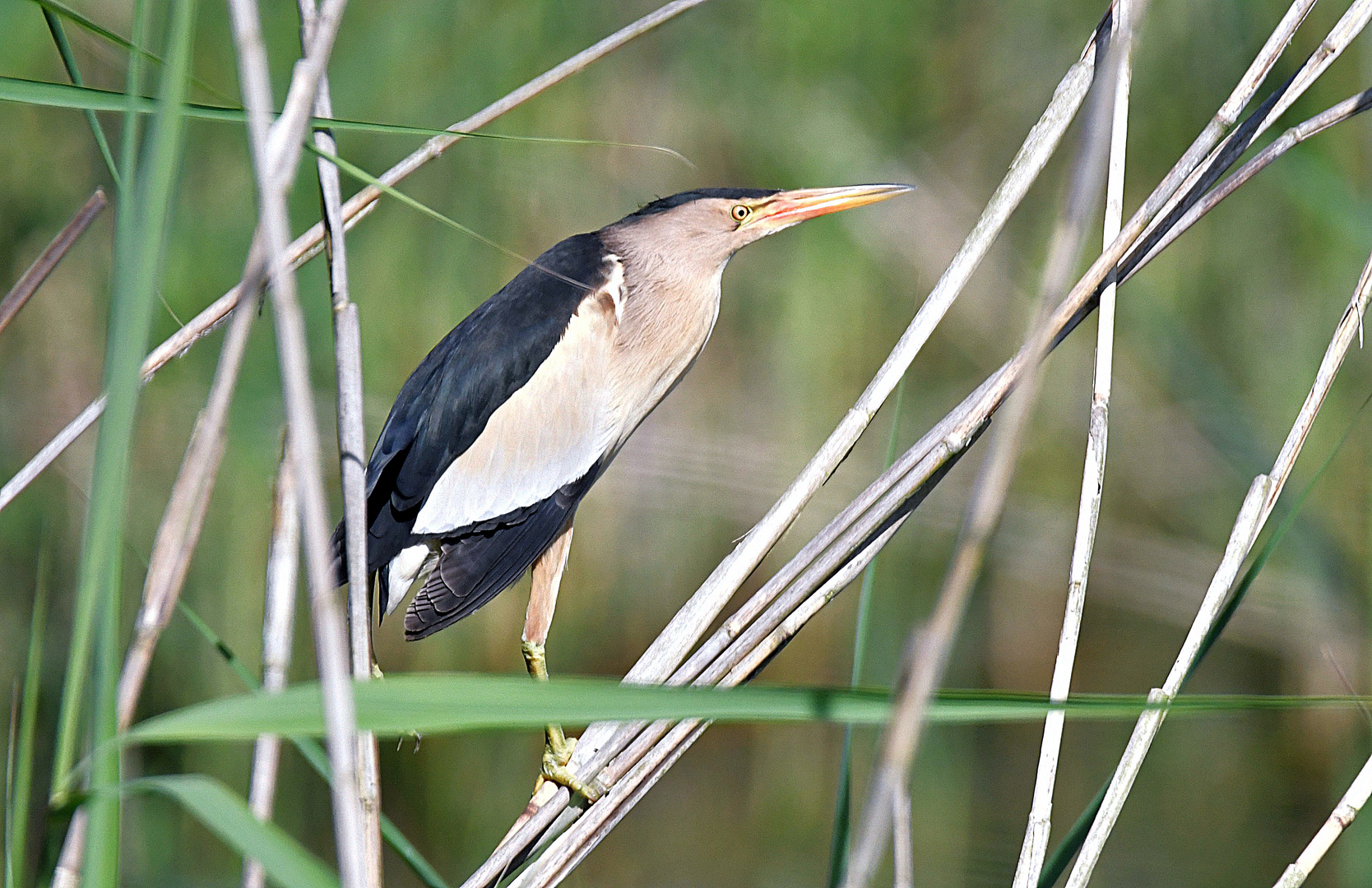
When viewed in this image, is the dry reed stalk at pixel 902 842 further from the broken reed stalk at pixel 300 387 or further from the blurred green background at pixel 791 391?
the blurred green background at pixel 791 391

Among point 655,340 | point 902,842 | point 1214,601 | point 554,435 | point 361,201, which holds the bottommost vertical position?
point 902,842

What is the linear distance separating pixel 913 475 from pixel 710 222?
0.86m

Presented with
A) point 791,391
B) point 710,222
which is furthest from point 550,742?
point 791,391

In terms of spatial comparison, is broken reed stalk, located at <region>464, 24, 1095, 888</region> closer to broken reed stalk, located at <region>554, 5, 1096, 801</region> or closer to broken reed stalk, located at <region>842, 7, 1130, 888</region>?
broken reed stalk, located at <region>554, 5, 1096, 801</region>

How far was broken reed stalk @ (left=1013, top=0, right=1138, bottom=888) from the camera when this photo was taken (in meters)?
0.95

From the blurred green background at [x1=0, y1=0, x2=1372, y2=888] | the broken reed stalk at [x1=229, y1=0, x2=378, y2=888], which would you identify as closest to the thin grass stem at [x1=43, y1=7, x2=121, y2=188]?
the broken reed stalk at [x1=229, y1=0, x2=378, y2=888]

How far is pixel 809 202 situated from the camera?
158 centimetres

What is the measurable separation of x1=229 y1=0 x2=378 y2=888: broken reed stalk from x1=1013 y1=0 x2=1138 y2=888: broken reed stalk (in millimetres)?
587

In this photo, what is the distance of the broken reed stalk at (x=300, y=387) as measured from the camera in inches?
20.9

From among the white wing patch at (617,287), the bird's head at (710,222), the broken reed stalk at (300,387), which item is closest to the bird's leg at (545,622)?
the white wing patch at (617,287)

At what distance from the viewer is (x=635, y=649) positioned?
2906mm

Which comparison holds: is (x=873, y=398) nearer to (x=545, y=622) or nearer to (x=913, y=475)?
(x=913, y=475)

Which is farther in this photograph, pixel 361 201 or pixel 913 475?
pixel 361 201

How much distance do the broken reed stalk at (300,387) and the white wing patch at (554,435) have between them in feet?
3.25
